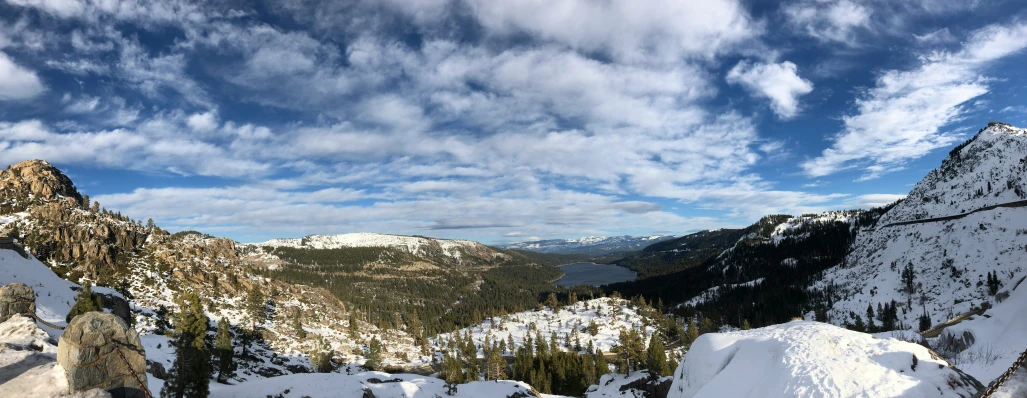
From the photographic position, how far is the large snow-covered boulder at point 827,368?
10.2 meters

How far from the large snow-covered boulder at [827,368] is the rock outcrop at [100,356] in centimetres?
2061

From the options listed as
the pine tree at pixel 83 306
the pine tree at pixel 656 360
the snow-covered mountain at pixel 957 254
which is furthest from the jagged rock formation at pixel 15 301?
the snow-covered mountain at pixel 957 254

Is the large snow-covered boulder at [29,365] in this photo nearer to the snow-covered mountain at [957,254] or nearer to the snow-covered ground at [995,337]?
the snow-covered ground at [995,337]

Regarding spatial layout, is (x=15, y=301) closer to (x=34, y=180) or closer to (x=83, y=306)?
(x=83, y=306)

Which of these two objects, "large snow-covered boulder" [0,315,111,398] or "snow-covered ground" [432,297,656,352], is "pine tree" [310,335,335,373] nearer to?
"large snow-covered boulder" [0,315,111,398]

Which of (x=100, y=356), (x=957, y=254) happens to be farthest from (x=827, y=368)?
(x=957, y=254)

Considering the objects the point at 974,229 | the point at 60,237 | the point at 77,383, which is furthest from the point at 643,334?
the point at 60,237

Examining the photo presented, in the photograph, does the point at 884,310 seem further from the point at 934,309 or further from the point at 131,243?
the point at 131,243

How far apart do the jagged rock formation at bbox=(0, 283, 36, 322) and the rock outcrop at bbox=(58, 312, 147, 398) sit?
729 inches

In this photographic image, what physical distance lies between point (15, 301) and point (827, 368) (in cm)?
4301

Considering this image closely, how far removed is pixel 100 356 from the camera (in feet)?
45.1

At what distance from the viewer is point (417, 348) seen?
452 feet

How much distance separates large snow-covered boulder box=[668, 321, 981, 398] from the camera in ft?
33.6

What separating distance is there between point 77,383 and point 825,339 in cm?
2514
